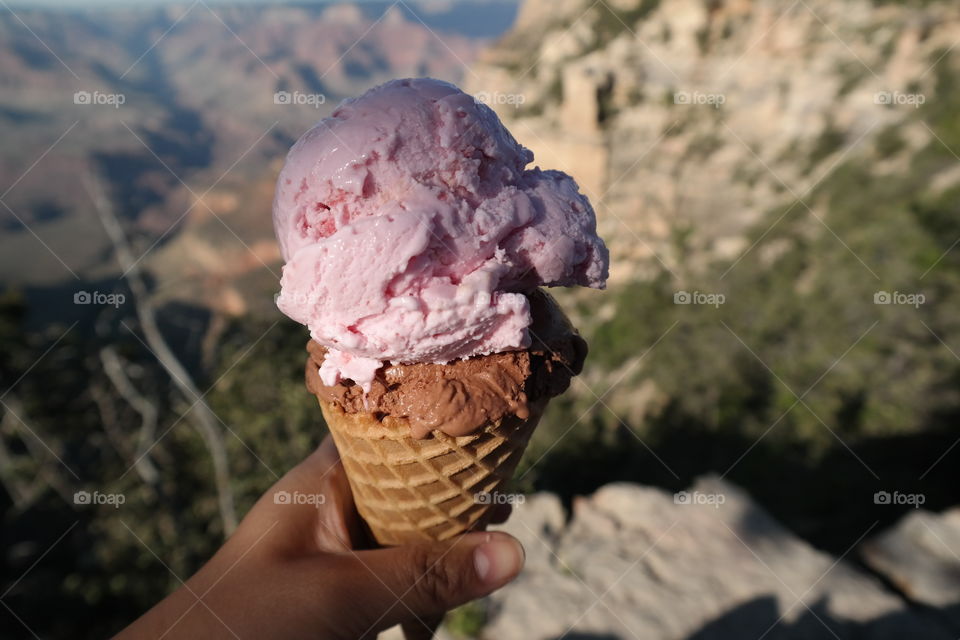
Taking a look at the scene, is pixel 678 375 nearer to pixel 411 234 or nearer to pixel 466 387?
pixel 466 387

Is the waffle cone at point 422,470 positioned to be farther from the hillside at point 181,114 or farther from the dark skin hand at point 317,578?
the hillside at point 181,114

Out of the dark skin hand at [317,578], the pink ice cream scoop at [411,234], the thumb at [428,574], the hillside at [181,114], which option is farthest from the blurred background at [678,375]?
the hillside at [181,114]

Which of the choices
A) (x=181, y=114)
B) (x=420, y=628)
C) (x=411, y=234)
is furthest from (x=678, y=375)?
(x=181, y=114)

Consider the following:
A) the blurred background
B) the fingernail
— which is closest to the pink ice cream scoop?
the fingernail

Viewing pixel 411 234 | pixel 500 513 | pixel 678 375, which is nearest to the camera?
pixel 411 234

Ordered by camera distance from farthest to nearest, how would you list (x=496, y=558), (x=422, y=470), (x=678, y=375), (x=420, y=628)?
1. (x=678, y=375)
2. (x=420, y=628)
3. (x=496, y=558)
4. (x=422, y=470)

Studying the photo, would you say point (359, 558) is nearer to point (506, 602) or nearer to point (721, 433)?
point (506, 602)

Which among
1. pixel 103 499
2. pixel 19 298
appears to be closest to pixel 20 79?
pixel 19 298
